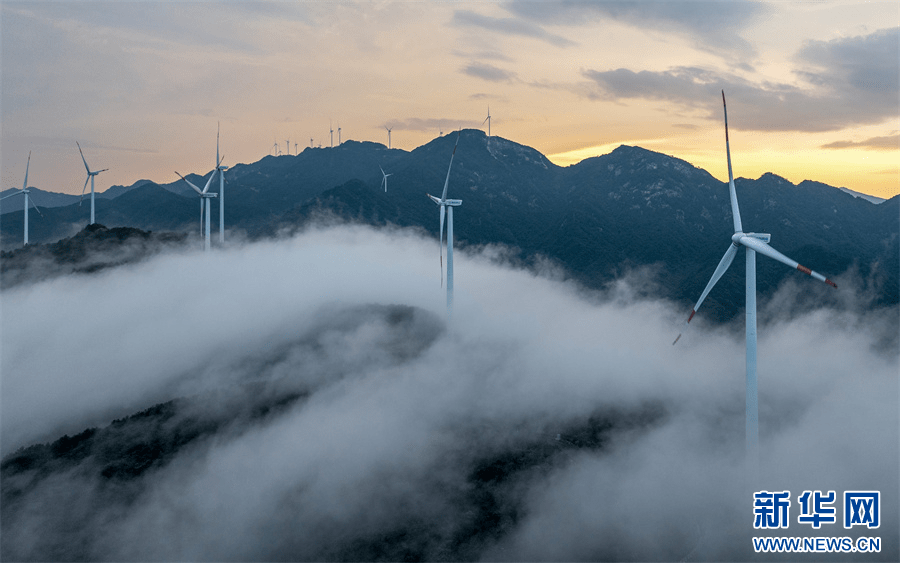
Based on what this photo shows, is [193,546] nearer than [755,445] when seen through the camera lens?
No

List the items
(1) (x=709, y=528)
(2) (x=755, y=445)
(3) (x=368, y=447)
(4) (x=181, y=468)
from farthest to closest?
(3) (x=368, y=447), (4) (x=181, y=468), (1) (x=709, y=528), (2) (x=755, y=445)

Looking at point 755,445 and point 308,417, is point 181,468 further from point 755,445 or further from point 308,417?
point 755,445

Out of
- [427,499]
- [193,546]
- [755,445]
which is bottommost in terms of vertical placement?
[193,546]

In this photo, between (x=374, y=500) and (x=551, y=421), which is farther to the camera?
(x=551, y=421)

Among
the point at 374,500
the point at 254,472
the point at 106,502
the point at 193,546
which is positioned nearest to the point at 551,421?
the point at 374,500

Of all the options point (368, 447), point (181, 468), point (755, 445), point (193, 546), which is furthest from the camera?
point (368, 447)

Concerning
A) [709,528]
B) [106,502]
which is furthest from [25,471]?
[709,528]

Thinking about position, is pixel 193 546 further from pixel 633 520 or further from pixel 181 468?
pixel 633 520

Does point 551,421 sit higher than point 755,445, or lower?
lower

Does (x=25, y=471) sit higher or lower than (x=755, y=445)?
lower
